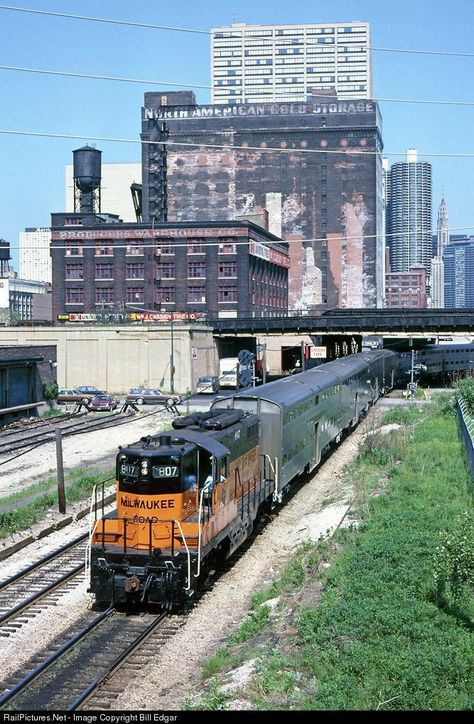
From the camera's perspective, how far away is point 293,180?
390 ft

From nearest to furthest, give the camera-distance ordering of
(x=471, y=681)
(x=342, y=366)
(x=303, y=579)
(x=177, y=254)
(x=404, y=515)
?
(x=471, y=681) < (x=303, y=579) < (x=404, y=515) < (x=342, y=366) < (x=177, y=254)

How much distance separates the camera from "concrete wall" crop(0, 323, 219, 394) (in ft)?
253

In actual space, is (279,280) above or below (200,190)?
→ below

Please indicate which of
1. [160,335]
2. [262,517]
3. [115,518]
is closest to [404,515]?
[262,517]

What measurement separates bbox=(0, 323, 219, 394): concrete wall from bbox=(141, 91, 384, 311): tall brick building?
42.3 metres

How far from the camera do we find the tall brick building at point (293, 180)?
385 ft

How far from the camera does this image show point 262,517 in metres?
24.8

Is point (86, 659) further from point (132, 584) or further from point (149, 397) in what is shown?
point (149, 397)

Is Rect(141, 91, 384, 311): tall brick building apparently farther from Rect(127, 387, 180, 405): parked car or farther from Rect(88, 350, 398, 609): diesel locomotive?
Rect(88, 350, 398, 609): diesel locomotive

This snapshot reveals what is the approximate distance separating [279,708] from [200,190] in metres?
110

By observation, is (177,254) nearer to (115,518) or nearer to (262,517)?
(262,517)

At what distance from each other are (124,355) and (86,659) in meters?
63.5

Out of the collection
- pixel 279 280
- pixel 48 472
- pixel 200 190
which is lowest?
pixel 48 472

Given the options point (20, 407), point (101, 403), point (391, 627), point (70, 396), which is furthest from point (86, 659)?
point (70, 396)
